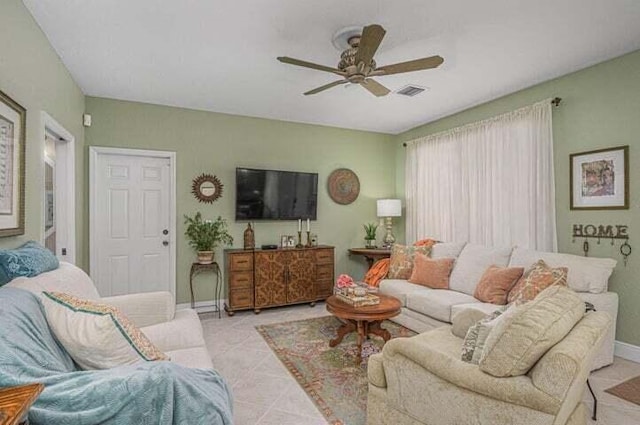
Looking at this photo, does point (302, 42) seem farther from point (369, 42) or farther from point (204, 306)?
point (204, 306)

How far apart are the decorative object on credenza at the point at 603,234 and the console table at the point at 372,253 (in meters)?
2.18

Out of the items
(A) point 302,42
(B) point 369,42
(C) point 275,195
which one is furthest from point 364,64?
(C) point 275,195

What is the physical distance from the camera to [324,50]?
2881 millimetres

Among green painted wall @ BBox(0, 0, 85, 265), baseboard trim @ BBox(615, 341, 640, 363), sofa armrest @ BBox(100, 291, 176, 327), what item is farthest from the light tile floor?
green painted wall @ BBox(0, 0, 85, 265)

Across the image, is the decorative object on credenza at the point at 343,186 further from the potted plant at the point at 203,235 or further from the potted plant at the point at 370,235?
the potted plant at the point at 203,235

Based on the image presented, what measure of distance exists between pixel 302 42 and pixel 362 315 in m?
2.25

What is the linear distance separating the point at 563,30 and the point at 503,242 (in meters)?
2.20

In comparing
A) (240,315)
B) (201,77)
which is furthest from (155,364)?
(240,315)

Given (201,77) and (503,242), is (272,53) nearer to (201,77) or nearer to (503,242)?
(201,77)

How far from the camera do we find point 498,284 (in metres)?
3.15

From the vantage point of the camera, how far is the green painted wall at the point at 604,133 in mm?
2928

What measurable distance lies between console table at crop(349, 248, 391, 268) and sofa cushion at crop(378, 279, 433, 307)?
726 mm

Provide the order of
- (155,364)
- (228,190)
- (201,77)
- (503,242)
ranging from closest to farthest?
1. (155,364)
2. (201,77)
3. (503,242)
4. (228,190)

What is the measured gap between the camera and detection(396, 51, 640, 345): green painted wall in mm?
2928
